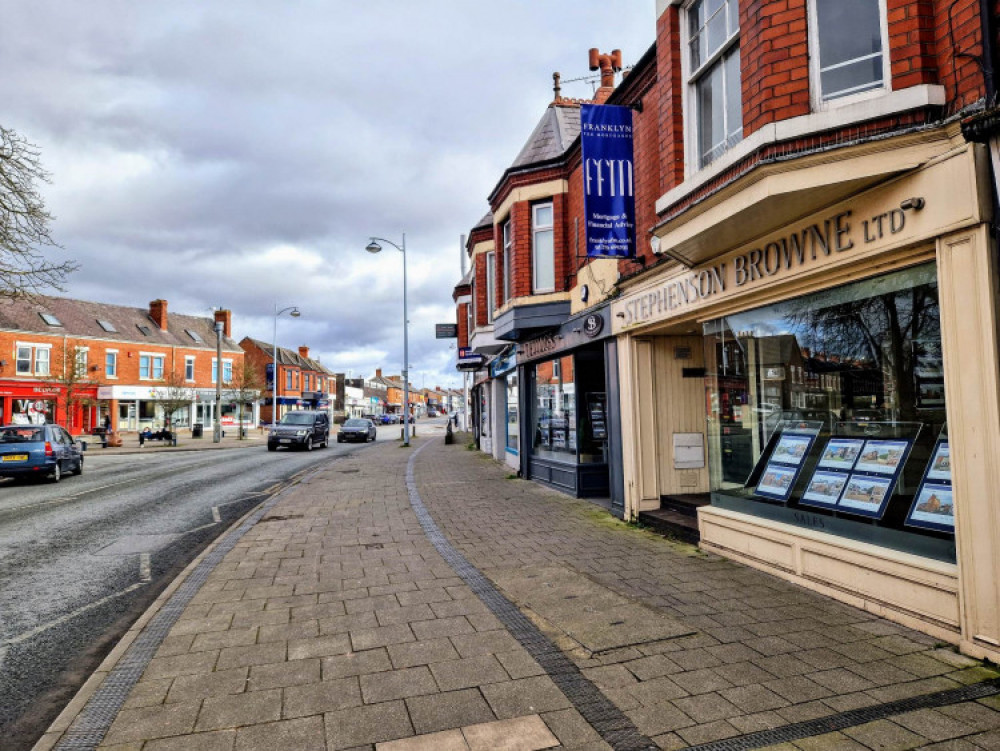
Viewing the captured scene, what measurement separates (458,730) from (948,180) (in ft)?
15.0

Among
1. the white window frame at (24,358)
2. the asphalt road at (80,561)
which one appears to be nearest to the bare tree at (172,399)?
the white window frame at (24,358)

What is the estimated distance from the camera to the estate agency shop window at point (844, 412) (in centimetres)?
456

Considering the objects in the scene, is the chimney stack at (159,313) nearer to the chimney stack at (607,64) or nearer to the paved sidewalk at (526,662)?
the chimney stack at (607,64)

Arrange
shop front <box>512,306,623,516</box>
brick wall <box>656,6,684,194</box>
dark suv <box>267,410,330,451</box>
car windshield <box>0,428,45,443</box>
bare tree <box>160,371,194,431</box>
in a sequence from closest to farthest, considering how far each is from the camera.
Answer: brick wall <box>656,6,684,194</box> → shop front <box>512,306,623,516</box> → car windshield <box>0,428,45,443</box> → dark suv <box>267,410,330,451</box> → bare tree <box>160,371,194,431</box>

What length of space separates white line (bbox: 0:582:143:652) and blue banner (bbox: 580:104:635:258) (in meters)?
6.59

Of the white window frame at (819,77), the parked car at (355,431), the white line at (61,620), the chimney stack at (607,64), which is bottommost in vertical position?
the white line at (61,620)

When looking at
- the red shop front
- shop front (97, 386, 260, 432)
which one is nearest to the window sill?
shop front (97, 386, 260, 432)

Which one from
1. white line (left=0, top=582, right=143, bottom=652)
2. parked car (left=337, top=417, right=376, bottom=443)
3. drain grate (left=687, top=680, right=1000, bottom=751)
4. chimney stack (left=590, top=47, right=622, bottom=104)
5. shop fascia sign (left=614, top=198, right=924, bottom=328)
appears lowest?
white line (left=0, top=582, right=143, bottom=652)

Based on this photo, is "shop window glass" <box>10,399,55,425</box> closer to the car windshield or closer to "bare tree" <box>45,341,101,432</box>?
"bare tree" <box>45,341,101,432</box>

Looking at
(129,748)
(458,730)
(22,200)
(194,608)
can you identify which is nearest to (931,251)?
(458,730)

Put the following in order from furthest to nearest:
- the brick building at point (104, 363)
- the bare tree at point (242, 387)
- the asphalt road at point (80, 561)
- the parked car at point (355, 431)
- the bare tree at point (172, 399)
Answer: the bare tree at point (242, 387), the brick building at point (104, 363), the parked car at point (355, 431), the bare tree at point (172, 399), the asphalt road at point (80, 561)

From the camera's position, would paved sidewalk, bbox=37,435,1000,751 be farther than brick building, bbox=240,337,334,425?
No

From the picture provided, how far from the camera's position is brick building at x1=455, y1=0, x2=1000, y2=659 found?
389 cm

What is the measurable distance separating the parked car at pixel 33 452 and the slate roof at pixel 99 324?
24.8 meters
